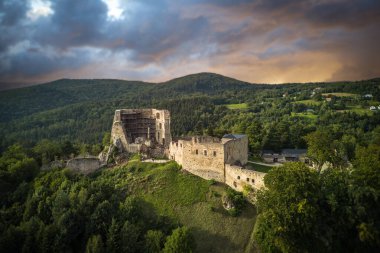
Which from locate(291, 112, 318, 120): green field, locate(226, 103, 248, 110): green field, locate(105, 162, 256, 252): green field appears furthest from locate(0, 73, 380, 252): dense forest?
locate(226, 103, 248, 110): green field

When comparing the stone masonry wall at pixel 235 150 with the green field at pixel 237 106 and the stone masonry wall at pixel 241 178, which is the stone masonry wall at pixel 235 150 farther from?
the green field at pixel 237 106

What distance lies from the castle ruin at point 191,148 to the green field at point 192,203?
187 cm

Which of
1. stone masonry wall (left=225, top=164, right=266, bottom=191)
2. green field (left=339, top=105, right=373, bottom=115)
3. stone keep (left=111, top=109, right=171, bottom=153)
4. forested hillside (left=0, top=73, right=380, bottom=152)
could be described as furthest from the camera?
green field (left=339, top=105, right=373, bottom=115)

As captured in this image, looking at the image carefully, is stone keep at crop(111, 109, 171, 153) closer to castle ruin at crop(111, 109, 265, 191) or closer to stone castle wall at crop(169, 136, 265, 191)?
castle ruin at crop(111, 109, 265, 191)

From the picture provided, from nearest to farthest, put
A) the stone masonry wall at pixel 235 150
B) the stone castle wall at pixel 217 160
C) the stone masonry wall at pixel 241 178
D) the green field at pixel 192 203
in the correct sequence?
the green field at pixel 192 203 → the stone masonry wall at pixel 241 178 → the stone castle wall at pixel 217 160 → the stone masonry wall at pixel 235 150

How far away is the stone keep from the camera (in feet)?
191

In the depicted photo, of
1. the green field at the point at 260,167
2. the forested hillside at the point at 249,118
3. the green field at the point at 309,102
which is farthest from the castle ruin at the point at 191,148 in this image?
the green field at the point at 309,102

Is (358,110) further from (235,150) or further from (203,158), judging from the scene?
(203,158)

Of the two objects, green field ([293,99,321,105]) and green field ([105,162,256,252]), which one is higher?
green field ([293,99,321,105])

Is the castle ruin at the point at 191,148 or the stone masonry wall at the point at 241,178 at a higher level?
the castle ruin at the point at 191,148

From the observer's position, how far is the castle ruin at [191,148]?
4507 cm

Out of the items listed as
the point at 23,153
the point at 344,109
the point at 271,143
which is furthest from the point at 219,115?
the point at 23,153

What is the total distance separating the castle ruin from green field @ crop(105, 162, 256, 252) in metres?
1.87

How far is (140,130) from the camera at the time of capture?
6612cm
